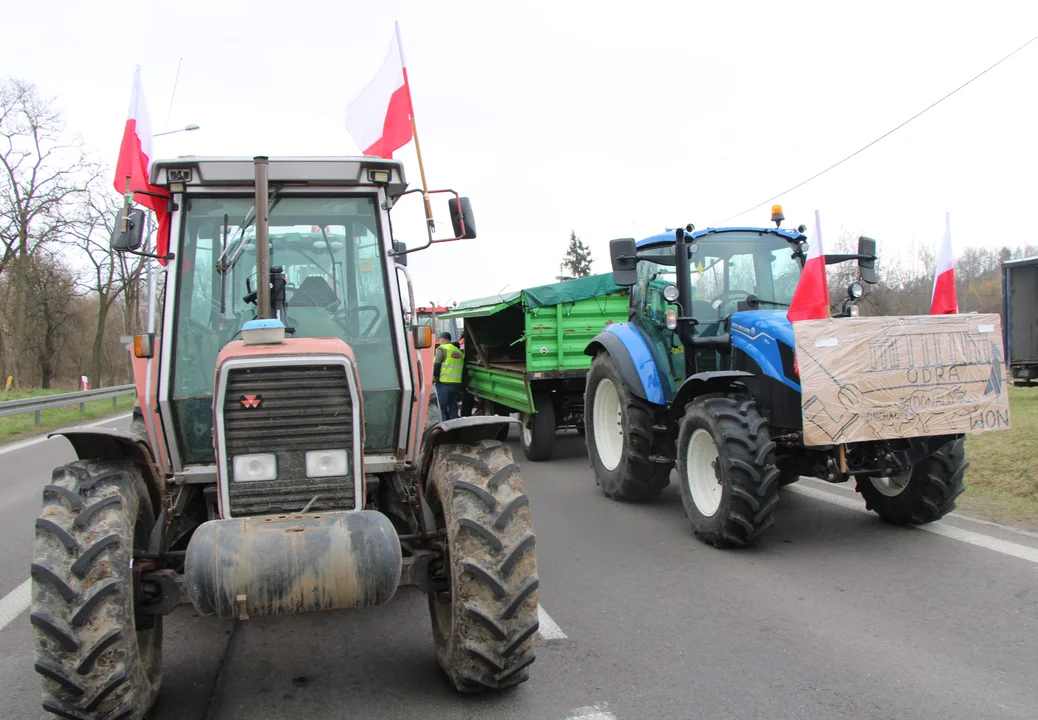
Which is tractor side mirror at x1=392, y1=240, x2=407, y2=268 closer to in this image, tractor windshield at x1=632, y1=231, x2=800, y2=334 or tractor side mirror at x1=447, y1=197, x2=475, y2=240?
tractor side mirror at x1=447, y1=197, x2=475, y2=240

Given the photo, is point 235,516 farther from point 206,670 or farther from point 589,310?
point 589,310

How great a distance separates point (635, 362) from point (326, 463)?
176 inches

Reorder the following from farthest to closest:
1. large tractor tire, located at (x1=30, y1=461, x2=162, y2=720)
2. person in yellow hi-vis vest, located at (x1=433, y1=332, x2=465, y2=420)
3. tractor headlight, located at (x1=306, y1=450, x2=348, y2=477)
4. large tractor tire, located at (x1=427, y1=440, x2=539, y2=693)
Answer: person in yellow hi-vis vest, located at (x1=433, y1=332, x2=465, y2=420), tractor headlight, located at (x1=306, y1=450, x2=348, y2=477), large tractor tire, located at (x1=427, y1=440, x2=539, y2=693), large tractor tire, located at (x1=30, y1=461, x2=162, y2=720)

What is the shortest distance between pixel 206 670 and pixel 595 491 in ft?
16.9

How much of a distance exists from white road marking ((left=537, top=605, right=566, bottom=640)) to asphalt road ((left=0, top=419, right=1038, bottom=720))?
32 mm

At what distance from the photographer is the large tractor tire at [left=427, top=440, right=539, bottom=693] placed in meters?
3.42

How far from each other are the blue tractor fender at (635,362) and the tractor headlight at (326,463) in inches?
163

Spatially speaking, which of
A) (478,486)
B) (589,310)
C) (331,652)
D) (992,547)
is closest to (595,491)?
(589,310)

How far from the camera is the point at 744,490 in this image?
18.6ft

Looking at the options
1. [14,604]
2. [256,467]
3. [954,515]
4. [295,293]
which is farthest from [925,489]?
[14,604]

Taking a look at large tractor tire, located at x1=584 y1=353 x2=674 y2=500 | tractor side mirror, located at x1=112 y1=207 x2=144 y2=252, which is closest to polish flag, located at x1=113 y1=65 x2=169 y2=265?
tractor side mirror, located at x1=112 y1=207 x2=144 y2=252

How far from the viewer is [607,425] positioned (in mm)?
8688

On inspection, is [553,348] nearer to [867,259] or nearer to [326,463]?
[867,259]

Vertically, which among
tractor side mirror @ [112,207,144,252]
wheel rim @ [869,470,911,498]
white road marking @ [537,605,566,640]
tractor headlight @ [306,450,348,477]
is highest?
→ tractor side mirror @ [112,207,144,252]
